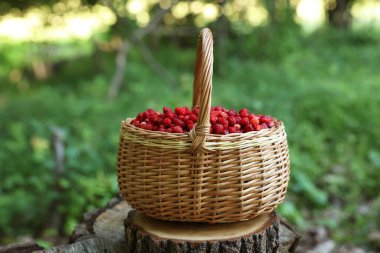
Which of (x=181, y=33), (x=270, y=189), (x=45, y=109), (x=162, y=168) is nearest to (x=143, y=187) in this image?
(x=162, y=168)

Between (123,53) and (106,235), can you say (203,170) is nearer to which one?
(106,235)

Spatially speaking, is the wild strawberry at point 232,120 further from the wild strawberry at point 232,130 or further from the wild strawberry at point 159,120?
the wild strawberry at point 159,120

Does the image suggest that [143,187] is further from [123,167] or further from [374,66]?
[374,66]

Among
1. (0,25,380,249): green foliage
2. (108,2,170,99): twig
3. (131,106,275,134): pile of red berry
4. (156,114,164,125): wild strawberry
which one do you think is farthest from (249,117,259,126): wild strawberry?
(108,2,170,99): twig

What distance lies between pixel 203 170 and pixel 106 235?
82 centimetres

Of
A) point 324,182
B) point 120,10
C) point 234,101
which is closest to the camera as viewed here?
point 324,182

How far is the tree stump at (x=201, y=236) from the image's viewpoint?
7.18 ft

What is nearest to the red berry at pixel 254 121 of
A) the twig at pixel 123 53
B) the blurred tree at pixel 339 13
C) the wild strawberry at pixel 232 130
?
the wild strawberry at pixel 232 130

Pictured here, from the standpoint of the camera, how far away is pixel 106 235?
270 centimetres

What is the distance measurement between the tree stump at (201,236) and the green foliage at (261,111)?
1.72 meters

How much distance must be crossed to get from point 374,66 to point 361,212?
5.62 m

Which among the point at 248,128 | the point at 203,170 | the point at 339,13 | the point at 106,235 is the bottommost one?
the point at 106,235

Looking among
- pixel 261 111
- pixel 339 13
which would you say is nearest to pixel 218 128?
pixel 261 111

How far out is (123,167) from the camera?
91.3 inches
